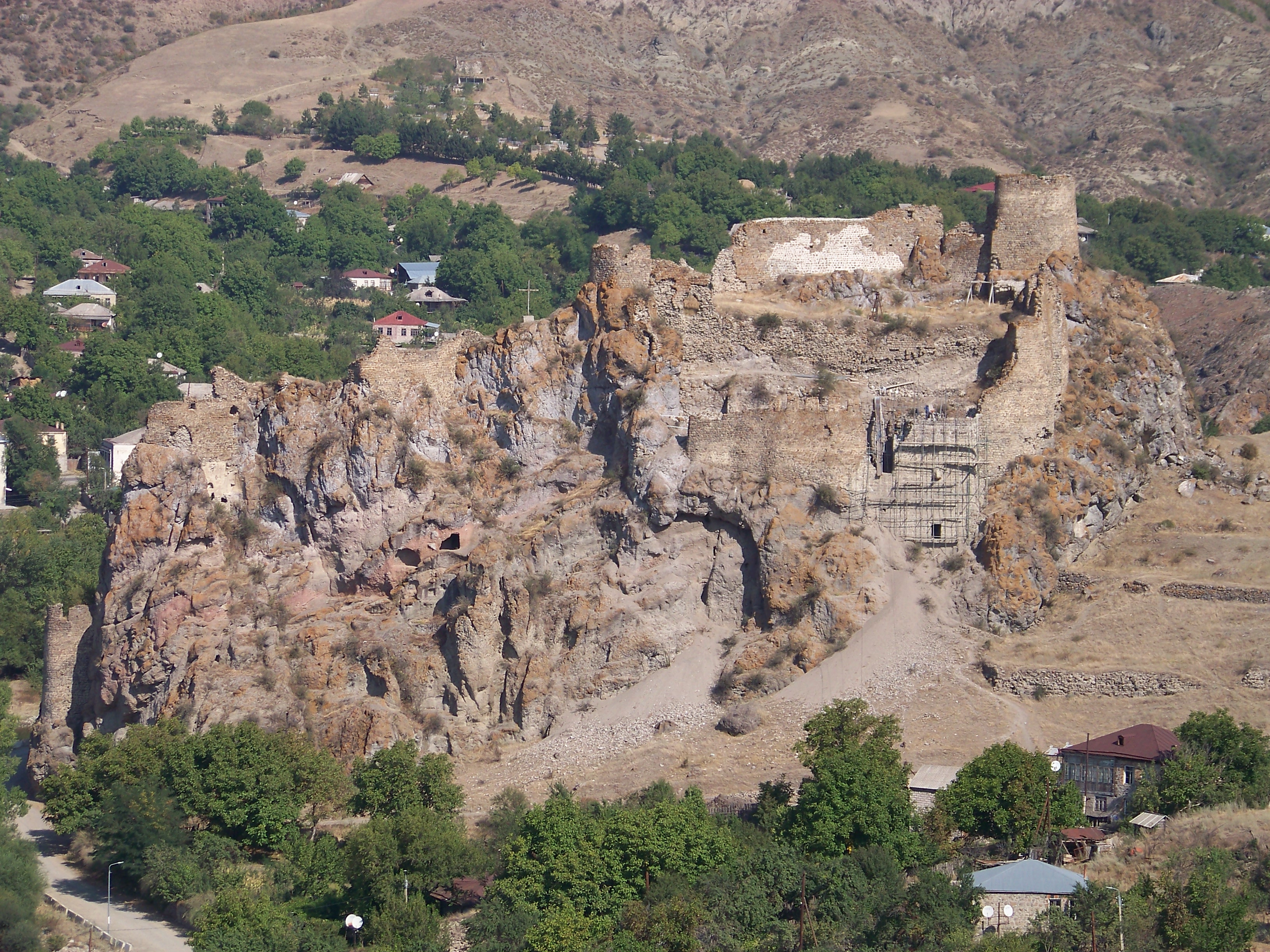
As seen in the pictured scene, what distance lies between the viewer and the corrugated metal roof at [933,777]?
50.0m

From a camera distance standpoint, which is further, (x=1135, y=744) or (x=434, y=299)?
(x=434, y=299)

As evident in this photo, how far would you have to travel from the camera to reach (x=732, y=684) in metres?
54.3

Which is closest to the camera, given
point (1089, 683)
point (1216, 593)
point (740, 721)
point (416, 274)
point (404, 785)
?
point (404, 785)

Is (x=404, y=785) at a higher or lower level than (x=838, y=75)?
lower

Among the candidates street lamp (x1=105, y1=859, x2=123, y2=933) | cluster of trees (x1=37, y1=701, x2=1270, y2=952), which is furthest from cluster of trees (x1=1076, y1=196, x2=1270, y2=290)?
street lamp (x1=105, y1=859, x2=123, y2=933)

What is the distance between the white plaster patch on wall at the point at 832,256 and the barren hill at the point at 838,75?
64866 mm

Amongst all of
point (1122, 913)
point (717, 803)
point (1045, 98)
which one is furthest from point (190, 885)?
point (1045, 98)

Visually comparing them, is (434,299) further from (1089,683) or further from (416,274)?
(1089,683)

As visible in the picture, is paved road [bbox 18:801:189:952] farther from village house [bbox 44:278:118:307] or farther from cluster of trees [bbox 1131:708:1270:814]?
village house [bbox 44:278:118:307]

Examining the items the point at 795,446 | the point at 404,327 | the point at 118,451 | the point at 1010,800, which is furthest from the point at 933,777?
the point at 404,327

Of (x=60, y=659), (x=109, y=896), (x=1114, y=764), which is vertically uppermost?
(x=1114, y=764)

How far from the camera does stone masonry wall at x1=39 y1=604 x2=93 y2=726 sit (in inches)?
2427

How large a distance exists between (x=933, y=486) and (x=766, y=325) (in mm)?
6437

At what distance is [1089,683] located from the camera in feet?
172
